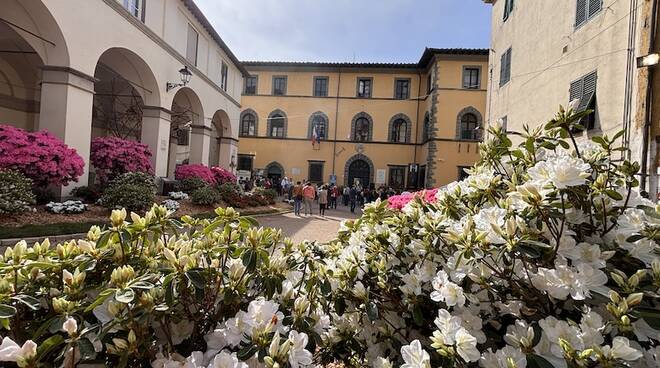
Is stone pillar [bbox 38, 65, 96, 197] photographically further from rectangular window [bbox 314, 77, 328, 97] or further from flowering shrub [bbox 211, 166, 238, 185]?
rectangular window [bbox 314, 77, 328, 97]

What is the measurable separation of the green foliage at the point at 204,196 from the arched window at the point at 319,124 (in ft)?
65.3

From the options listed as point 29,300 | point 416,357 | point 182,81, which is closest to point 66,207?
point 182,81

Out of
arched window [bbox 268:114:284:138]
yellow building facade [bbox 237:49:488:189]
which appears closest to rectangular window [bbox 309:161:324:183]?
yellow building facade [bbox 237:49:488:189]

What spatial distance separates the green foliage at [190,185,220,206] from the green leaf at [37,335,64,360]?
12777 millimetres

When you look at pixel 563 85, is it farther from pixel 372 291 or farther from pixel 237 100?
pixel 237 100

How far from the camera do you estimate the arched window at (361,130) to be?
3281 cm

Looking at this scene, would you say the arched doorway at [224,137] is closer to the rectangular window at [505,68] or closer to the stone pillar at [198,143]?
the stone pillar at [198,143]

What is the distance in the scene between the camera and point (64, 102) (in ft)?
29.9

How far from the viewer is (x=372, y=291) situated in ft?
6.09

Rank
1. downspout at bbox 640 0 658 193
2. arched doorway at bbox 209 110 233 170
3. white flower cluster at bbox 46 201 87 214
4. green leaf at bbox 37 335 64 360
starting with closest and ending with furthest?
green leaf at bbox 37 335 64 360 < downspout at bbox 640 0 658 193 < white flower cluster at bbox 46 201 87 214 < arched doorway at bbox 209 110 233 170

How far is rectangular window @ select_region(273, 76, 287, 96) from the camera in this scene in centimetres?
3347

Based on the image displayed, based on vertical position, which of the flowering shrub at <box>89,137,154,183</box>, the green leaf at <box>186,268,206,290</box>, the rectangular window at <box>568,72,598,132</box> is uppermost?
the rectangular window at <box>568,72,598,132</box>

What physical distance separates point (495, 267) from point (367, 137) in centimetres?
3170

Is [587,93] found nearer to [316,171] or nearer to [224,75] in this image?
[224,75]
